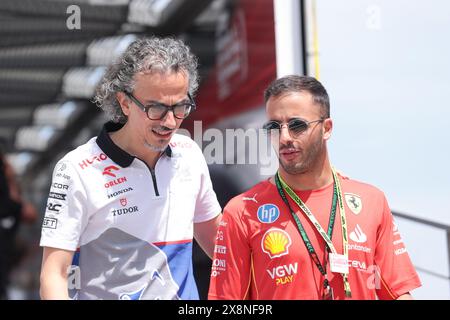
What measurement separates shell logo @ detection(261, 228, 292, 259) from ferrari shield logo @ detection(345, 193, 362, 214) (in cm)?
22

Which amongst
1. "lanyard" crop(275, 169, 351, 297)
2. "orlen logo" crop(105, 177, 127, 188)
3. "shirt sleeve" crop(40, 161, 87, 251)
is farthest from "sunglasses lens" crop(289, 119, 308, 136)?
"shirt sleeve" crop(40, 161, 87, 251)

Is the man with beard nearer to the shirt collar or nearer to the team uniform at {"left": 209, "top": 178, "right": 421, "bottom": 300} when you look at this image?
the team uniform at {"left": 209, "top": 178, "right": 421, "bottom": 300}

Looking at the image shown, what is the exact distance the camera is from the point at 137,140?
2127mm

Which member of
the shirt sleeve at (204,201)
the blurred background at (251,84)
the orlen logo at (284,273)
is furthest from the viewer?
the blurred background at (251,84)

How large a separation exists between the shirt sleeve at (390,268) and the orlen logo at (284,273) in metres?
0.27

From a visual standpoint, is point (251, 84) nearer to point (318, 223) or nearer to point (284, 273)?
point (318, 223)

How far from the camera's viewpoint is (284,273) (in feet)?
6.32

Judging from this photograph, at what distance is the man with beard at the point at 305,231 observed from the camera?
1.93 meters

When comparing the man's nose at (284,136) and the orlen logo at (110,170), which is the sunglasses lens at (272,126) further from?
the orlen logo at (110,170)

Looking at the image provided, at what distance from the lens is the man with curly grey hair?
2.01 metres

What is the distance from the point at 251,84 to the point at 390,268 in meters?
1.51

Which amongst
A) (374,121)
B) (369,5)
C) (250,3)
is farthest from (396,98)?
(250,3)

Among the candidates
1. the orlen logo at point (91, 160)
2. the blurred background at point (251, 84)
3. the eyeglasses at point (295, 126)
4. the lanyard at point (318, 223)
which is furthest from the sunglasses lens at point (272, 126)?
the blurred background at point (251, 84)

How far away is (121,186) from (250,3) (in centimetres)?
153
